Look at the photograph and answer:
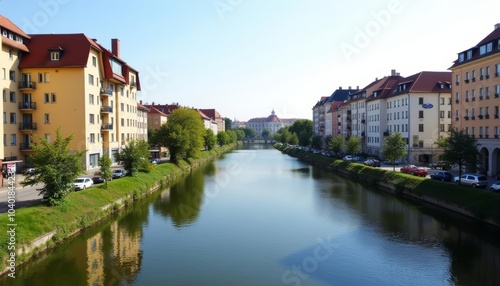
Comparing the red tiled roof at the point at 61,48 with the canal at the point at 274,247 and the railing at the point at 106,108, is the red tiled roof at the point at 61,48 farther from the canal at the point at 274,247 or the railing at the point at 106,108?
the canal at the point at 274,247

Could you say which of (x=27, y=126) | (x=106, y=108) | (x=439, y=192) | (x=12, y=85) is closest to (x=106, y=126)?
(x=106, y=108)

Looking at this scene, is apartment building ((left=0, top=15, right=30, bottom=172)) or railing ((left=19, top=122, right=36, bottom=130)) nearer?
apartment building ((left=0, top=15, right=30, bottom=172))

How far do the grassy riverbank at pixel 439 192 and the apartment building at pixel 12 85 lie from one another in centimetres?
3819

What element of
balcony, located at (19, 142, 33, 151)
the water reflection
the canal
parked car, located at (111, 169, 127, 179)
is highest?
balcony, located at (19, 142, 33, 151)

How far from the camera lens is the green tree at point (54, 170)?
79.7 feet

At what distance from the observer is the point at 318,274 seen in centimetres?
1859

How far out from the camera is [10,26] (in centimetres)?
4172

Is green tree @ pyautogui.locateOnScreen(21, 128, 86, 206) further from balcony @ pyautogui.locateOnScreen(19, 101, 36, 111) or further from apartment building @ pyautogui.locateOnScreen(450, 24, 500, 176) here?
apartment building @ pyautogui.locateOnScreen(450, 24, 500, 176)

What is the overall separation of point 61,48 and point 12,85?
20.8 feet

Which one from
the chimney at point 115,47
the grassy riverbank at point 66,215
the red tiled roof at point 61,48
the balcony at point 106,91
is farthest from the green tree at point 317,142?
the grassy riverbank at point 66,215

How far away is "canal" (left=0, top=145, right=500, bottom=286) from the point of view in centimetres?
1828

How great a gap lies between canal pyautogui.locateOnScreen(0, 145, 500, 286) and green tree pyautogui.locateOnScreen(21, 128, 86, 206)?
304 cm

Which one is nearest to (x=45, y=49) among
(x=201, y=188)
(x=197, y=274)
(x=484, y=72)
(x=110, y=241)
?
(x=201, y=188)

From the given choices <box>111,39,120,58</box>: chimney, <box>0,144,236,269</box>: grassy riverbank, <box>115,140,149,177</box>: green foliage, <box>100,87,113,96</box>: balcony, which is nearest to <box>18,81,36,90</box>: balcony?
<box>100,87,113,96</box>: balcony
